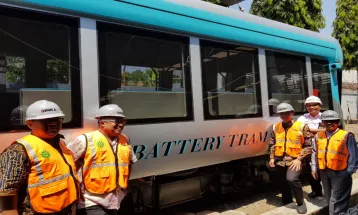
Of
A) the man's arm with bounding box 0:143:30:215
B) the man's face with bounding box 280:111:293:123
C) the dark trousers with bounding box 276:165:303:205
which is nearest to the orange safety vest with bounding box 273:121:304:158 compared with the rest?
the man's face with bounding box 280:111:293:123

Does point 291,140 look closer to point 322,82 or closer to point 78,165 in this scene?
point 322,82

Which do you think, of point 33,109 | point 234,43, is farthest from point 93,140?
point 234,43

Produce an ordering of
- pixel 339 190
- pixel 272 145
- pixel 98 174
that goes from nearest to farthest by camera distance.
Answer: pixel 98 174, pixel 339 190, pixel 272 145

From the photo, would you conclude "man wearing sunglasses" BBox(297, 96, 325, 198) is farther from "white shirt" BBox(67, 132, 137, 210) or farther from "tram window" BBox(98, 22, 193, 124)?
"white shirt" BBox(67, 132, 137, 210)

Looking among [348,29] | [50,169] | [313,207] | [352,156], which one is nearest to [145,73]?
[50,169]

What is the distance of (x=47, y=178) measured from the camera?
207cm

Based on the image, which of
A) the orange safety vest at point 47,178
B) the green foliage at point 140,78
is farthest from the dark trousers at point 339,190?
the orange safety vest at point 47,178

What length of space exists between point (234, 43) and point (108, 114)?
245 centimetres

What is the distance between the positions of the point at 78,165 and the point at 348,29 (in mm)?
18390

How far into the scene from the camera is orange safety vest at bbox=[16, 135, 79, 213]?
6.67 ft

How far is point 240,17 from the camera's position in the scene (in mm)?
4664

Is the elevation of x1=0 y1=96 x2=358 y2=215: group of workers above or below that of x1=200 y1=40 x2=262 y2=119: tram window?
below

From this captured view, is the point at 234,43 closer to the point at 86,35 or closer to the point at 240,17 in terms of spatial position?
the point at 240,17

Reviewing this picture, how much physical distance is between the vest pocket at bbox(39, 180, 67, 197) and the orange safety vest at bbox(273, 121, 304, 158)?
3.24 m
